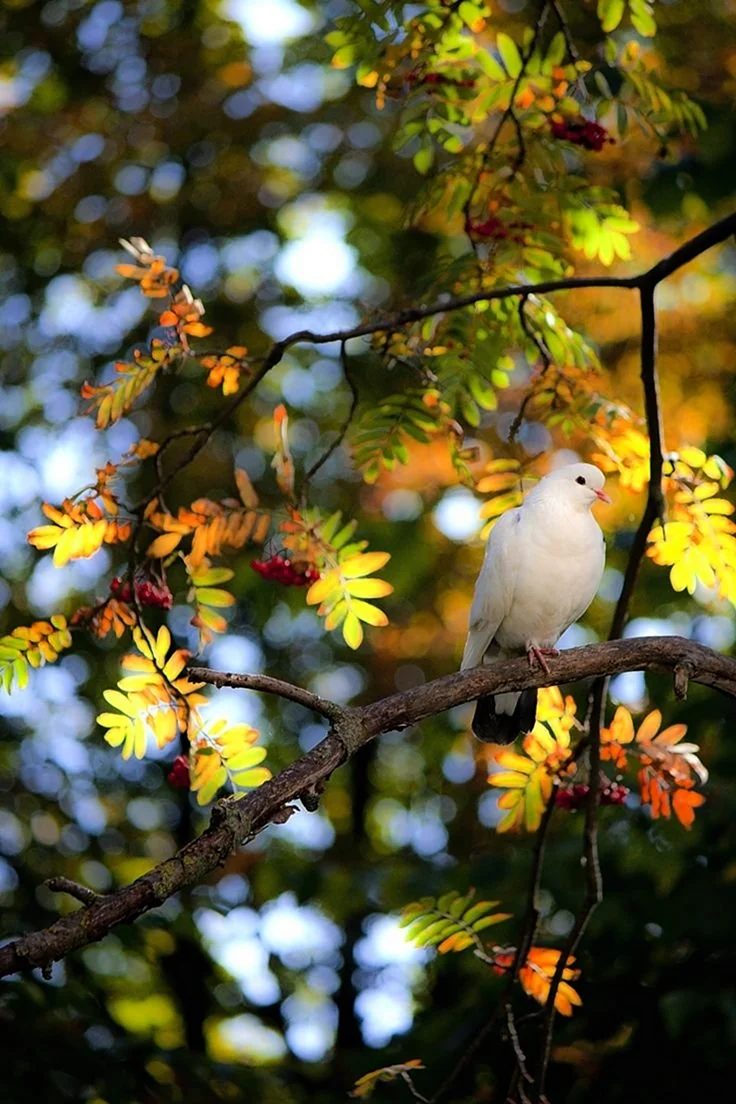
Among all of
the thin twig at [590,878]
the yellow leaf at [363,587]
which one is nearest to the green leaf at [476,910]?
the thin twig at [590,878]

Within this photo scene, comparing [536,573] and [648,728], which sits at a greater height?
[536,573]

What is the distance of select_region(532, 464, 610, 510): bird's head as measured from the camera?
4145 mm

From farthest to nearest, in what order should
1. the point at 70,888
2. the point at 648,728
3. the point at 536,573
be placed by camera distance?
the point at 536,573
the point at 648,728
the point at 70,888

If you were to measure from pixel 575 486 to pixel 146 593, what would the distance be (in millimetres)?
→ 1445

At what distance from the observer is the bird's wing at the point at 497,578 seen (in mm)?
4055

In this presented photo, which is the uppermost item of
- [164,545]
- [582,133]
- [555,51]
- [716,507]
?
[555,51]

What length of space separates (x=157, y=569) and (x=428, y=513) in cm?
339

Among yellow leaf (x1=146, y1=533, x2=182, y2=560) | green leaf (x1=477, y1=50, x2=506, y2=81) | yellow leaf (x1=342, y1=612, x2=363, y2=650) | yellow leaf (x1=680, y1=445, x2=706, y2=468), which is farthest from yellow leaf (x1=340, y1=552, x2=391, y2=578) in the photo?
green leaf (x1=477, y1=50, x2=506, y2=81)

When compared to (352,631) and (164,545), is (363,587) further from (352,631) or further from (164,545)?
(164,545)

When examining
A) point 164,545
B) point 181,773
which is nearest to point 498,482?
point 164,545

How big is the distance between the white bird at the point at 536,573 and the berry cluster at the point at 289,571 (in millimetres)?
803

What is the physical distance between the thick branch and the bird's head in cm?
81

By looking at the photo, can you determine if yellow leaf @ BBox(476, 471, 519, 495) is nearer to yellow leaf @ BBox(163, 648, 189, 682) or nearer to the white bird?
the white bird

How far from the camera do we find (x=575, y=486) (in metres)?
4.19
